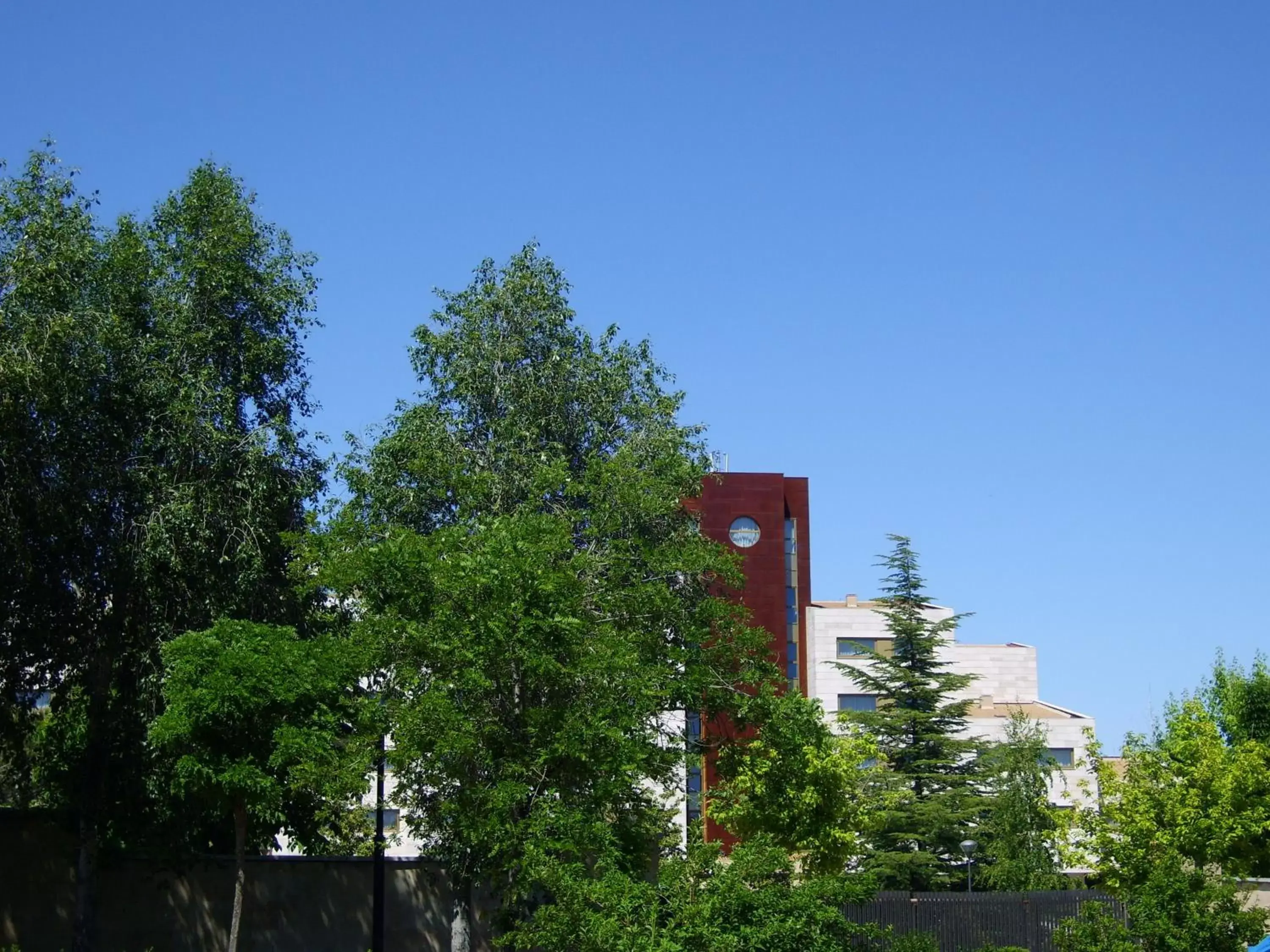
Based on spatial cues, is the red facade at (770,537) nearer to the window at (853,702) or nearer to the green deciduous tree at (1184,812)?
the window at (853,702)

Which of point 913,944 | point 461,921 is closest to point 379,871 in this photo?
point 461,921

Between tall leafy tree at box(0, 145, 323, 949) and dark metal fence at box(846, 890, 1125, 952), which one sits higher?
tall leafy tree at box(0, 145, 323, 949)

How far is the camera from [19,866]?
2625 centimetres

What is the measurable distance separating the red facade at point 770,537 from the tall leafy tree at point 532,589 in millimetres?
23145

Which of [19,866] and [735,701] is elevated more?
[735,701]

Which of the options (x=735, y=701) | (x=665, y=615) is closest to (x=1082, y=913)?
(x=735, y=701)

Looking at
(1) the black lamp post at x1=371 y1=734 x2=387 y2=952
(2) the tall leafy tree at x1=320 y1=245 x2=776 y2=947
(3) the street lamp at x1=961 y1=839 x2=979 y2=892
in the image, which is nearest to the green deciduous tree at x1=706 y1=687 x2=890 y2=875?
(2) the tall leafy tree at x1=320 y1=245 x2=776 y2=947

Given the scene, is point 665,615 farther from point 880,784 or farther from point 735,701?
point 880,784

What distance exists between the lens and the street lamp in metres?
38.4

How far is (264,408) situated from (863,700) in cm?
4760

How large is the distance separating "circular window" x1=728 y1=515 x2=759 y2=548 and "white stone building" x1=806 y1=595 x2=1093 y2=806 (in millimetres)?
12803

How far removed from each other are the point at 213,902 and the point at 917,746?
78.9 feet

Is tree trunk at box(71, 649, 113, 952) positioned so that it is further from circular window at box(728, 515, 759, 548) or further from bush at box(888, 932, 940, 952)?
circular window at box(728, 515, 759, 548)

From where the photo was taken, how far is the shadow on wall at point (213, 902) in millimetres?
26250
